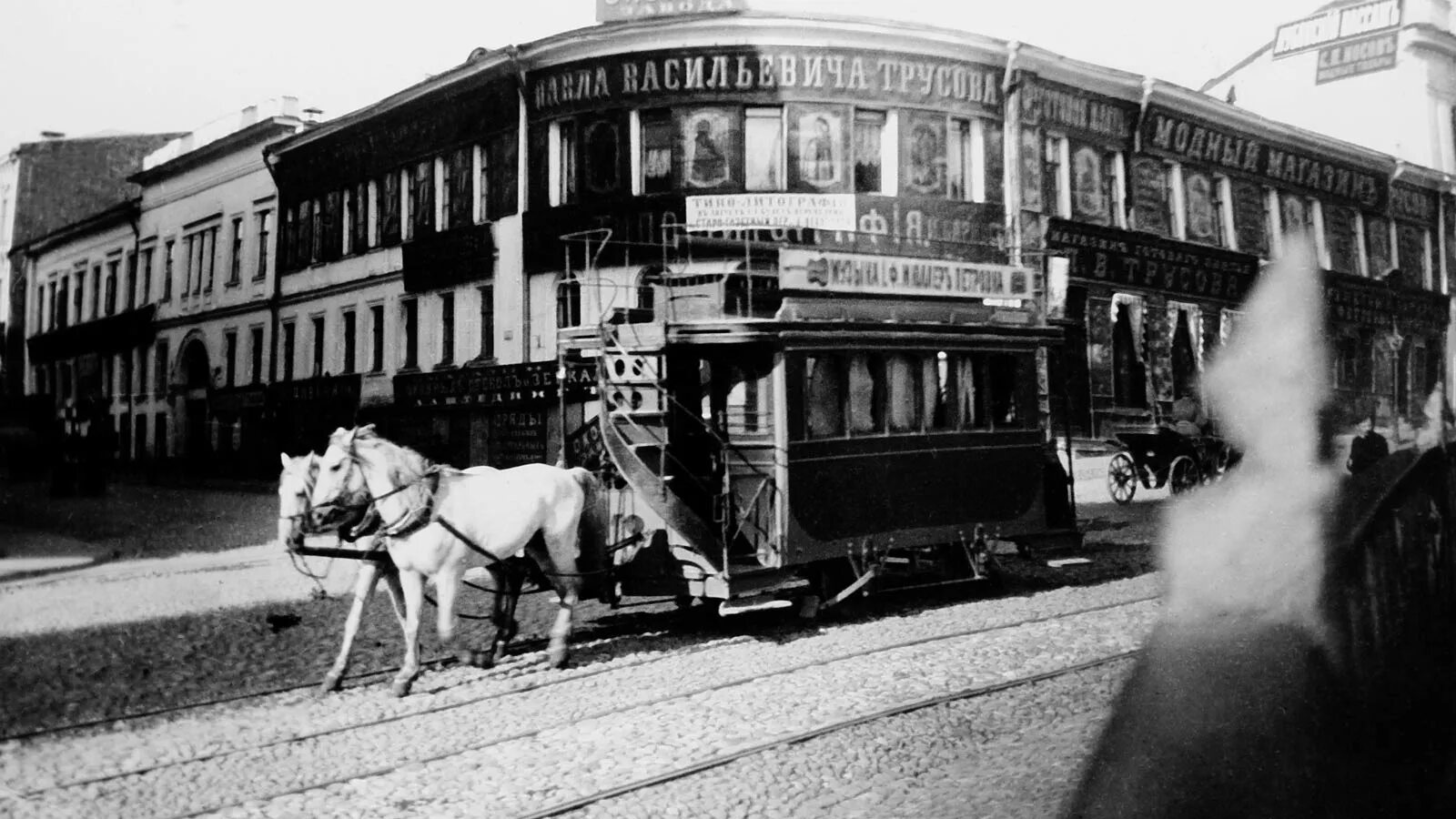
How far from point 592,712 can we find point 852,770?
1106 mm

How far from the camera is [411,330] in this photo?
416 centimetres

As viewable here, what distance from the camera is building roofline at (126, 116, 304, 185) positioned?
3.19 metres

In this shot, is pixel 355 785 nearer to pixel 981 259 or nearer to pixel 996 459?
pixel 981 259

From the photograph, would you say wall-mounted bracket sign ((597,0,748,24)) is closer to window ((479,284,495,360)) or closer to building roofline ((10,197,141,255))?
window ((479,284,495,360))

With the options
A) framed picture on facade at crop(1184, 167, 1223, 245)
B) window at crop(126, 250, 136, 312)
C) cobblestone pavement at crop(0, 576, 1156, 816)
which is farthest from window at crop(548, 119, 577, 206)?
framed picture on facade at crop(1184, 167, 1223, 245)

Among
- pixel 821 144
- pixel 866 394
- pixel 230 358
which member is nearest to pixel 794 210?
pixel 821 144

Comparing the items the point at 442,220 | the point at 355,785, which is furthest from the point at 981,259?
the point at 355,785

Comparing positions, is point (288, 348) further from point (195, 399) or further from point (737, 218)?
point (737, 218)

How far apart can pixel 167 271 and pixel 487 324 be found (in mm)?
1171

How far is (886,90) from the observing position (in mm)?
3873

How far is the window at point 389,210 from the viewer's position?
421cm

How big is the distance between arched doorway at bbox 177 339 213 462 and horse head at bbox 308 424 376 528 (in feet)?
1.47

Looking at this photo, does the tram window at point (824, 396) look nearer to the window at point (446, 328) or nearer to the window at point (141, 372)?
the window at point (446, 328)

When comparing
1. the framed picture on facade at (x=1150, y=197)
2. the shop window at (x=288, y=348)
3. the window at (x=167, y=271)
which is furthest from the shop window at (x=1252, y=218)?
the window at (x=167, y=271)
